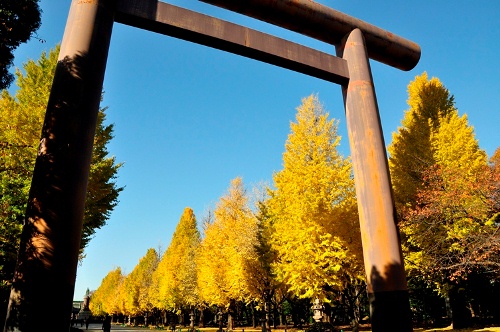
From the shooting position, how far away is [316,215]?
13172 mm

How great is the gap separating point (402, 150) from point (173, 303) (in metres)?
27.8

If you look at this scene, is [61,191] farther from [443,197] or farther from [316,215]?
[443,197]

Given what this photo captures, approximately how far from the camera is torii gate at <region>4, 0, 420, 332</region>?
11.3ft

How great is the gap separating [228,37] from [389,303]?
452cm

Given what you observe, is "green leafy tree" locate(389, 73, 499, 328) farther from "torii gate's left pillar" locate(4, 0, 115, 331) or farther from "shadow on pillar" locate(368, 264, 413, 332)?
"torii gate's left pillar" locate(4, 0, 115, 331)

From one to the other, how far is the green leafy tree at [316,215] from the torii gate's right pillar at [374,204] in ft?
25.1

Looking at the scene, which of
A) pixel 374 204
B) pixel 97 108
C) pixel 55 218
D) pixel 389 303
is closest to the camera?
pixel 55 218

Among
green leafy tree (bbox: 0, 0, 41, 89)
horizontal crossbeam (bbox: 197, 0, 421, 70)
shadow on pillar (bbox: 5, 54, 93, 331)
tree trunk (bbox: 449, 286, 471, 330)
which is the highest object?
green leafy tree (bbox: 0, 0, 41, 89)

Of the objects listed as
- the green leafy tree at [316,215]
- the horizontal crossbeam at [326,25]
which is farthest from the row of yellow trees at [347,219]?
the horizontal crossbeam at [326,25]

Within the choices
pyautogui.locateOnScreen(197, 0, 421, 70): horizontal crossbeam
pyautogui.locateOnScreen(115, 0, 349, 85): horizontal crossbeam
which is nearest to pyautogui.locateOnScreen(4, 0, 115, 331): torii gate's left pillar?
pyautogui.locateOnScreen(115, 0, 349, 85): horizontal crossbeam

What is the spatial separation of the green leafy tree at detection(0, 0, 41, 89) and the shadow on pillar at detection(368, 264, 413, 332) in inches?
331

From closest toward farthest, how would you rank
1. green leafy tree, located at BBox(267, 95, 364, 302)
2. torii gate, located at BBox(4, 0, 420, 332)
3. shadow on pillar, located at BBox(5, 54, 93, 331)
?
shadow on pillar, located at BBox(5, 54, 93, 331) → torii gate, located at BBox(4, 0, 420, 332) → green leafy tree, located at BBox(267, 95, 364, 302)

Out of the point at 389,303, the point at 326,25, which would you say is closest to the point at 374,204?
the point at 389,303

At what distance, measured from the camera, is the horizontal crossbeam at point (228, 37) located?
4887 mm
